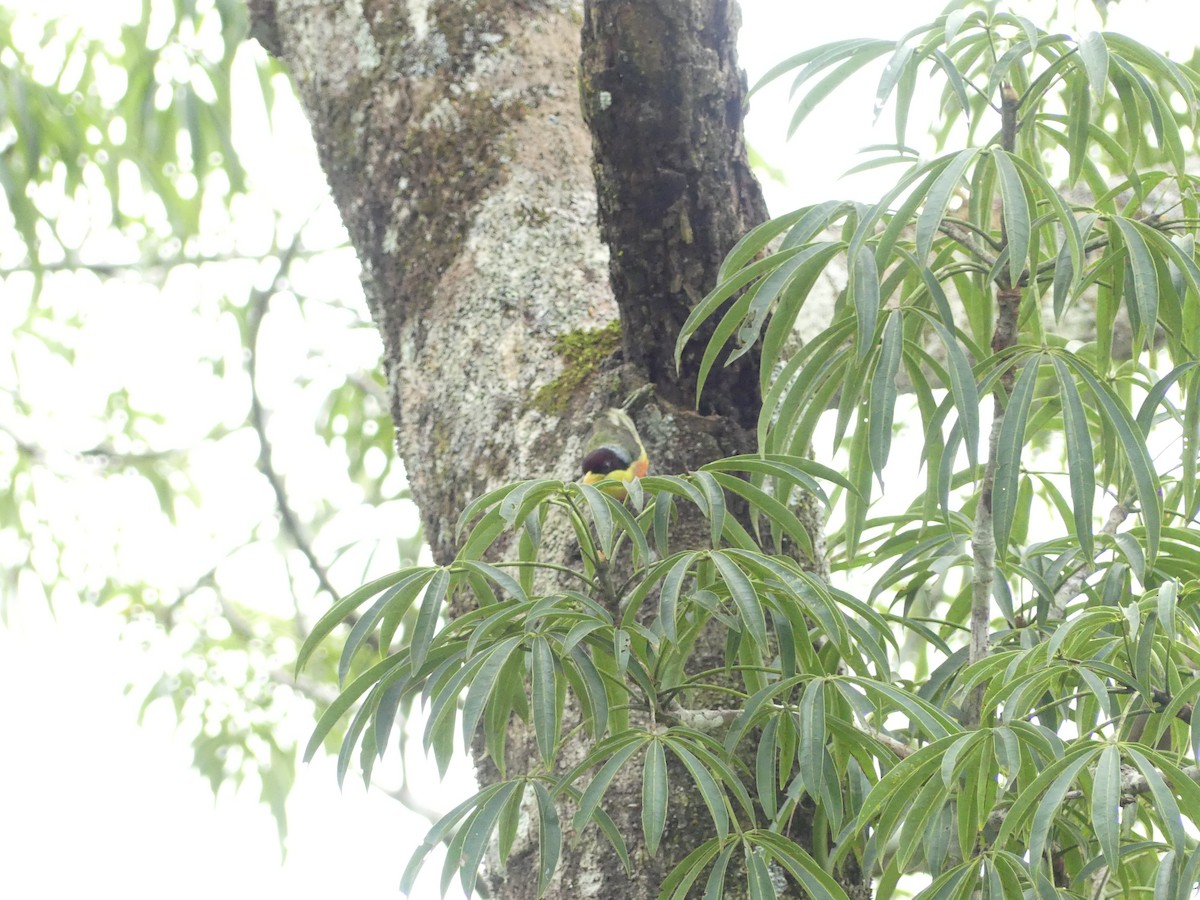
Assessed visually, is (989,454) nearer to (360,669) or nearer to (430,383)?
(430,383)

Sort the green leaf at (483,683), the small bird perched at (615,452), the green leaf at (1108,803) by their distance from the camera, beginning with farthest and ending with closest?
1. the small bird perched at (615,452)
2. the green leaf at (483,683)
3. the green leaf at (1108,803)

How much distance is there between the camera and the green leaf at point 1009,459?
2.82 feet

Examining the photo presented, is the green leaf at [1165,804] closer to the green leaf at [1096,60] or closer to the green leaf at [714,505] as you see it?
the green leaf at [714,505]

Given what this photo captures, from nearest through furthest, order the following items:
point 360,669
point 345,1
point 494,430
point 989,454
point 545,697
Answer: point 545,697, point 989,454, point 494,430, point 345,1, point 360,669

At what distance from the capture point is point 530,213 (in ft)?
5.05

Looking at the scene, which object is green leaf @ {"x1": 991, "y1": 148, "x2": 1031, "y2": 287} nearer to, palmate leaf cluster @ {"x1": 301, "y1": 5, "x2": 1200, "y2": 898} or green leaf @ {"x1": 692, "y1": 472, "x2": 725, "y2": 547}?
palmate leaf cluster @ {"x1": 301, "y1": 5, "x2": 1200, "y2": 898}

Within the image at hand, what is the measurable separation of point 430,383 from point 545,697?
0.74m

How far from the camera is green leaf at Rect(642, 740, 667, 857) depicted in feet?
2.72

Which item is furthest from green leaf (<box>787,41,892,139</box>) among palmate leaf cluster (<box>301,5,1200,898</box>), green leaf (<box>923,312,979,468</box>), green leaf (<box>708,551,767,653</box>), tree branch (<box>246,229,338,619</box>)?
tree branch (<box>246,229,338,619</box>)

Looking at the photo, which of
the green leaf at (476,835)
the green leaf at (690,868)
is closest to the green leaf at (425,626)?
the green leaf at (476,835)

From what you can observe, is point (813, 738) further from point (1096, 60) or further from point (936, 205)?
point (1096, 60)

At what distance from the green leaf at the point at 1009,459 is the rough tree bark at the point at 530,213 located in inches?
16.1

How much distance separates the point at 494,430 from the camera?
4.63 ft

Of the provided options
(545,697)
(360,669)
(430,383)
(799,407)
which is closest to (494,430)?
(430,383)
